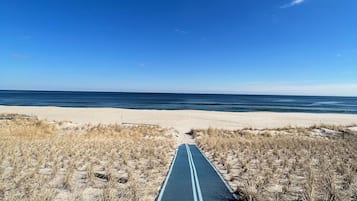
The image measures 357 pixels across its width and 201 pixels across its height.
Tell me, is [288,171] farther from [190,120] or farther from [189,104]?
[189,104]

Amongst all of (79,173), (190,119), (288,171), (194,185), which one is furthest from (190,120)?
(194,185)

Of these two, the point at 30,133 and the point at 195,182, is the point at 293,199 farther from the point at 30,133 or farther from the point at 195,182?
the point at 30,133

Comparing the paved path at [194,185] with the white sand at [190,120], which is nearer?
the paved path at [194,185]

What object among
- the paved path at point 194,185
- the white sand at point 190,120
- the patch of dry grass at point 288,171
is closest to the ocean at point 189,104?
the white sand at point 190,120

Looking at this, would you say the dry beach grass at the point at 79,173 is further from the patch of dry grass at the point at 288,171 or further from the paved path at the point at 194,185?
the patch of dry grass at the point at 288,171

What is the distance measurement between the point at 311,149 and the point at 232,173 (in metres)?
7.18

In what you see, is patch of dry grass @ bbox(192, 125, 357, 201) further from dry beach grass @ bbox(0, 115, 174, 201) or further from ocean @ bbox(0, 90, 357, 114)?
ocean @ bbox(0, 90, 357, 114)

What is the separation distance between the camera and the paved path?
245 inches

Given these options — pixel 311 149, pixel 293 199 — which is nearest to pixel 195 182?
pixel 293 199

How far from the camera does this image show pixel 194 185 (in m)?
7.09

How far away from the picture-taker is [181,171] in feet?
28.9

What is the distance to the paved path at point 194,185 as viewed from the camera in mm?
6211

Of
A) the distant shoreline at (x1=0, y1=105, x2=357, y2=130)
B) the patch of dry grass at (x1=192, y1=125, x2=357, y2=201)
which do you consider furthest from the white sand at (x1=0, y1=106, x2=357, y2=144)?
the patch of dry grass at (x1=192, y1=125, x2=357, y2=201)

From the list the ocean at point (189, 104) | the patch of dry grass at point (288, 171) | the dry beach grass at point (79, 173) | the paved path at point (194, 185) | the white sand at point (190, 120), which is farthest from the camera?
the ocean at point (189, 104)
